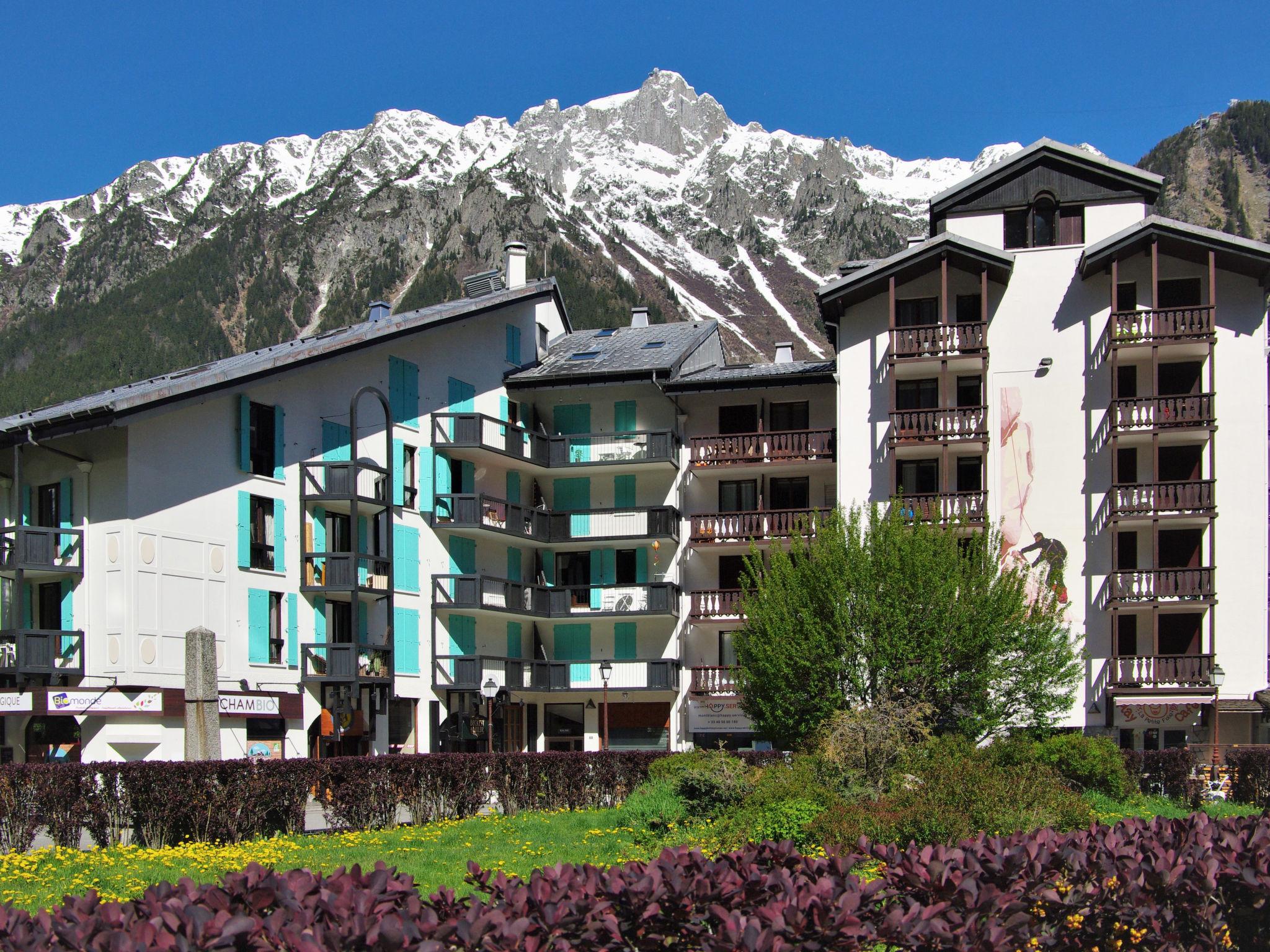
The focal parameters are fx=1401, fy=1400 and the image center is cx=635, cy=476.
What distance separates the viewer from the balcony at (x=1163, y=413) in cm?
4147

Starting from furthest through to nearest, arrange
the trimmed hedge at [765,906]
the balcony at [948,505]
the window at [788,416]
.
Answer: the window at [788,416], the balcony at [948,505], the trimmed hedge at [765,906]

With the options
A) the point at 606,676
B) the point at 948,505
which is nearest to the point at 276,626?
the point at 606,676

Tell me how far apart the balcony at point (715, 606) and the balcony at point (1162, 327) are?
14800 millimetres

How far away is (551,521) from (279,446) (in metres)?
13.6

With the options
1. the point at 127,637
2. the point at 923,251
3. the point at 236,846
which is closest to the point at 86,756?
the point at 127,637

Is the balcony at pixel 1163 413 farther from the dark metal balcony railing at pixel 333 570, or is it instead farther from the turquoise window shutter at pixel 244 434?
the turquoise window shutter at pixel 244 434

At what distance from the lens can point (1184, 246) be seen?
4216 cm

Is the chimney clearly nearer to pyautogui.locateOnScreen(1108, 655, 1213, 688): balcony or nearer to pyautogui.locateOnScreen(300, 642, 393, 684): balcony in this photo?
pyautogui.locateOnScreen(300, 642, 393, 684): balcony

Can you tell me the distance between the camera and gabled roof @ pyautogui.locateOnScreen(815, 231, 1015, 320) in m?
42.9

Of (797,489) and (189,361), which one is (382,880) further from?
(189,361)

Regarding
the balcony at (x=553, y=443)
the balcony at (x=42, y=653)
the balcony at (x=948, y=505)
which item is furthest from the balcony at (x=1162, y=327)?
the balcony at (x=42, y=653)

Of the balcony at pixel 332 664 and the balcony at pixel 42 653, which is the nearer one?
the balcony at pixel 42 653

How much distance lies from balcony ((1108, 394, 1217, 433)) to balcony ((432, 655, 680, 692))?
1674 centimetres

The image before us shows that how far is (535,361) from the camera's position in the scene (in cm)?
5272
